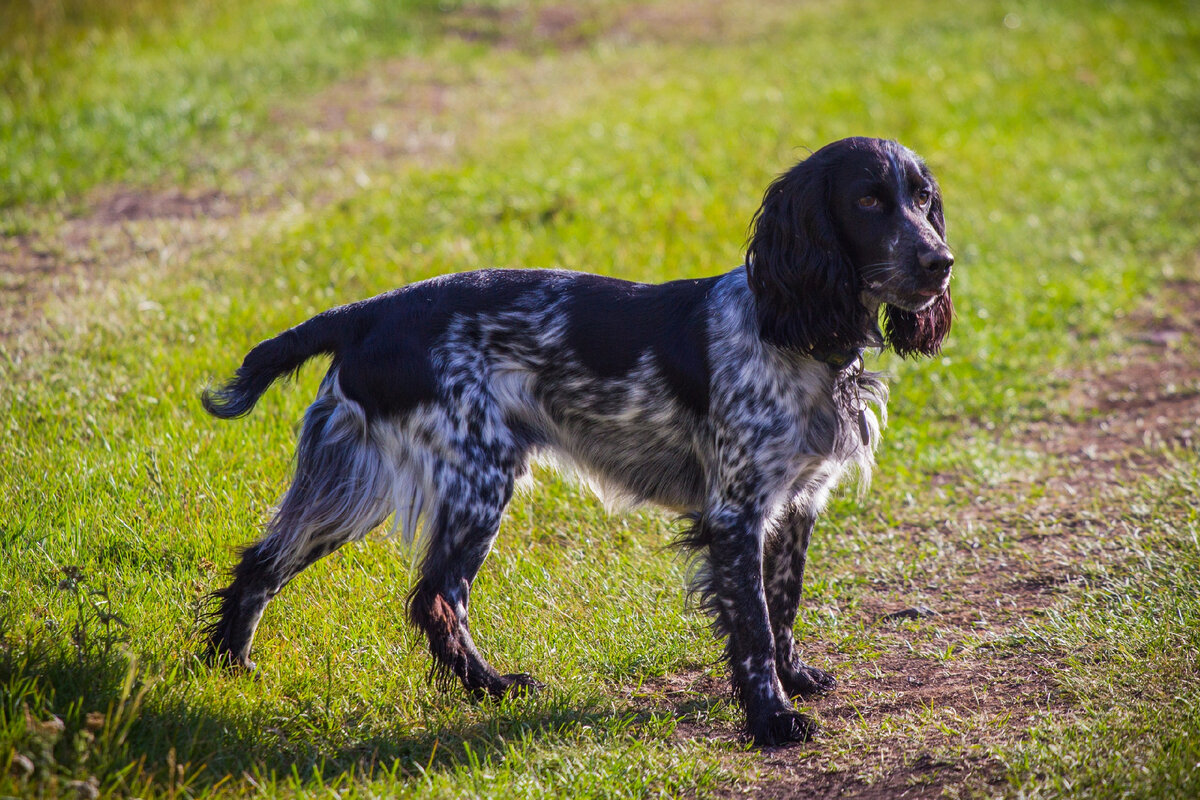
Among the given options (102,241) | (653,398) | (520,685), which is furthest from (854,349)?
(102,241)

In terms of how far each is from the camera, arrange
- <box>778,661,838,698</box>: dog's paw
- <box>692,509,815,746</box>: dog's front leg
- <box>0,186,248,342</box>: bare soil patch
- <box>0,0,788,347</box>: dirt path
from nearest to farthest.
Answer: <box>692,509,815,746</box>: dog's front leg, <box>778,661,838,698</box>: dog's paw, <box>0,186,248,342</box>: bare soil patch, <box>0,0,788,347</box>: dirt path

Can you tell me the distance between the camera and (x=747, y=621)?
3732 millimetres

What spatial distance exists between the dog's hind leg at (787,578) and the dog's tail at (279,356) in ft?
5.59

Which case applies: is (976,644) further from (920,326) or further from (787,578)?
(920,326)

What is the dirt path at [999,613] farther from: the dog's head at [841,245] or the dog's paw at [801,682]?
the dog's head at [841,245]

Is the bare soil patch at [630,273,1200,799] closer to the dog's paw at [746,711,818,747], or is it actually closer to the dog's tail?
the dog's paw at [746,711,818,747]

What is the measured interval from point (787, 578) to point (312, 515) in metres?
1.72

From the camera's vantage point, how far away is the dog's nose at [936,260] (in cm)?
355

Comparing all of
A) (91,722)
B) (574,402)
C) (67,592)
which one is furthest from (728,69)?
(91,722)

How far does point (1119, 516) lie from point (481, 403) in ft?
10.2

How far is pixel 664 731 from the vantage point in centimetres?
369

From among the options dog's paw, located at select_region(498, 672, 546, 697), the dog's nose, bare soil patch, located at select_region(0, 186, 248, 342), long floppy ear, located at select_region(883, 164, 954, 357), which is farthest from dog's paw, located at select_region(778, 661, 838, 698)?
bare soil patch, located at select_region(0, 186, 248, 342)

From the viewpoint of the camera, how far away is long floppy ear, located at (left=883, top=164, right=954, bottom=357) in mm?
4027

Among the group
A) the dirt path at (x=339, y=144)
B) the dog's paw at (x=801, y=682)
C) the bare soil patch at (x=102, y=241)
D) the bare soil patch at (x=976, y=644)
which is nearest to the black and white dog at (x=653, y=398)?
the dog's paw at (x=801, y=682)
